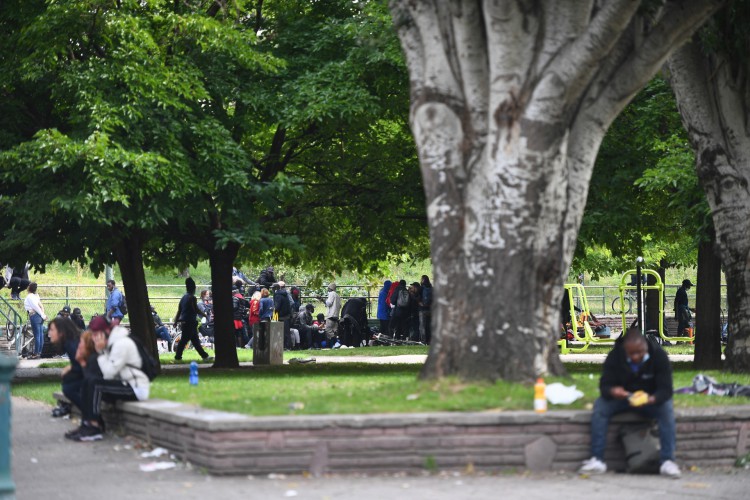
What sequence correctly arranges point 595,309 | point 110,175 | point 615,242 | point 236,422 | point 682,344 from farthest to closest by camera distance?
1. point 595,309
2. point 682,344
3. point 615,242
4. point 110,175
5. point 236,422

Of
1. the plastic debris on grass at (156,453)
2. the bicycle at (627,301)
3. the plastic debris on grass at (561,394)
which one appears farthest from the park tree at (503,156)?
the bicycle at (627,301)

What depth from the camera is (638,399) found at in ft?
33.6

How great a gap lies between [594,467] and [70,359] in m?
6.14

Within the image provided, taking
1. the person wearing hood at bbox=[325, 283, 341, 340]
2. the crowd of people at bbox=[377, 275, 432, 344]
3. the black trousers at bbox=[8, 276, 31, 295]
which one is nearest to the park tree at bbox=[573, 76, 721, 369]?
the crowd of people at bbox=[377, 275, 432, 344]

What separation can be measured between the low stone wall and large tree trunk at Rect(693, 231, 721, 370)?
1132 centimetres

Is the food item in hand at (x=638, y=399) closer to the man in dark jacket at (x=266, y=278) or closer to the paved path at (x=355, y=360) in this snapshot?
the paved path at (x=355, y=360)

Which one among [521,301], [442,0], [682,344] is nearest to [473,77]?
[442,0]

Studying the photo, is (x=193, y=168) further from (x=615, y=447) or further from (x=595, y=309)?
(x=595, y=309)

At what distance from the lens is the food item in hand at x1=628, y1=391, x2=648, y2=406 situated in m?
10.2

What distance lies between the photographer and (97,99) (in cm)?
1853

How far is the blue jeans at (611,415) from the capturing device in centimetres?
1026

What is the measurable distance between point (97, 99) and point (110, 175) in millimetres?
1315

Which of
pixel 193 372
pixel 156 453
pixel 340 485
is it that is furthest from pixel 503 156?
pixel 193 372

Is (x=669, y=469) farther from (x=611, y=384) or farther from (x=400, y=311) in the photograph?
(x=400, y=311)
